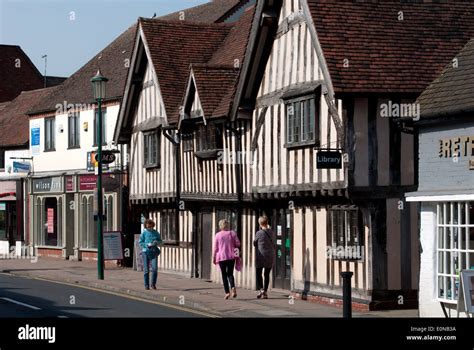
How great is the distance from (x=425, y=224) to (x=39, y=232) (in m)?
A: 28.2

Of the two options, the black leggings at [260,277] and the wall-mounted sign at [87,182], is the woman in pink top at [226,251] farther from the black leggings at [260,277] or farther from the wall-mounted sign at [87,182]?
the wall-mounted sign at [87,182]

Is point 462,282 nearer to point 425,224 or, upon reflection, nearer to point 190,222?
point 425,224

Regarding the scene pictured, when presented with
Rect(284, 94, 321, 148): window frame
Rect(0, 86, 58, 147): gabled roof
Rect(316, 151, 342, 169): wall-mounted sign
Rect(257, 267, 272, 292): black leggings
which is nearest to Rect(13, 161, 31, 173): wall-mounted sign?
Rect(0, 86, 58, 147): gabled roof

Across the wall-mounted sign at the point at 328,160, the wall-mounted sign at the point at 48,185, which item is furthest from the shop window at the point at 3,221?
the wall-mounted sign at the point at 328,160

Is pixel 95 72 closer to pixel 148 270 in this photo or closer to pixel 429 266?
pixel 148 270

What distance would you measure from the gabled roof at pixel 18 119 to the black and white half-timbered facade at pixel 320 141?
17540 mm

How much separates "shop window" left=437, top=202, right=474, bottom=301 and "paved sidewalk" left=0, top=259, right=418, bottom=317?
1513 mm

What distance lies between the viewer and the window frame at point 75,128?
3831cm

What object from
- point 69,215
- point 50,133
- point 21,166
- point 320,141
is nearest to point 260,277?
point 320,141

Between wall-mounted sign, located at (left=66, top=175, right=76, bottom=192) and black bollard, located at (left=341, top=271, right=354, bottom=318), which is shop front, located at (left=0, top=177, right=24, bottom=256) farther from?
black bollard, located at (left=341, top=271, right=354, bottom=318)

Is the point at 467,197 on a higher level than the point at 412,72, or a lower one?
lower

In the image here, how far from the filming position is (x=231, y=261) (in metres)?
20.9
